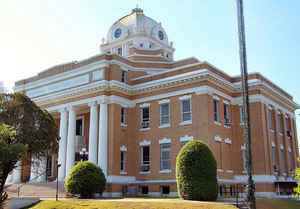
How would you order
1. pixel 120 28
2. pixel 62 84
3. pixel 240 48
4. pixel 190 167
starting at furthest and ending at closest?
pixel 120 28 → pixel 62 84 → pixel 190 167 → pixel 240 48

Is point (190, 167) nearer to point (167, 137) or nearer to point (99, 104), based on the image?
point (167, 137)

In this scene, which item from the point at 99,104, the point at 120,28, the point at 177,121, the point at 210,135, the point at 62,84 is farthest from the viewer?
the point at 120,28

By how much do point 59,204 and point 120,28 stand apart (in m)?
32.4

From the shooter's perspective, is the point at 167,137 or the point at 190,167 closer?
the point at 190,167

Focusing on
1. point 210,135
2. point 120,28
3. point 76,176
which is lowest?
point 76,176

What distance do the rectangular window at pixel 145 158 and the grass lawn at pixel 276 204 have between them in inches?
501

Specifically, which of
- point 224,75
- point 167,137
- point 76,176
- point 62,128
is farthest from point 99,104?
point 224,75

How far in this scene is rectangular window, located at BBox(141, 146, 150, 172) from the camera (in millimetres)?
34844

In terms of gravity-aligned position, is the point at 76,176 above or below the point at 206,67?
below

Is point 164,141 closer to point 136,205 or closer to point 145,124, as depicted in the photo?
point 145,124

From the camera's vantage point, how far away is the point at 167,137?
33.9m

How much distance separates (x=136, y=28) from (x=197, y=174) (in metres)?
32.0

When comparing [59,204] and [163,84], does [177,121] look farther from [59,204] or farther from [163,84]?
[59,204]

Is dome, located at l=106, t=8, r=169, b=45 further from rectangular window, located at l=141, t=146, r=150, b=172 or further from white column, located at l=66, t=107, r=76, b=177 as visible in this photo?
rectangular window, located at l=141, t=146, r=150, b=172
